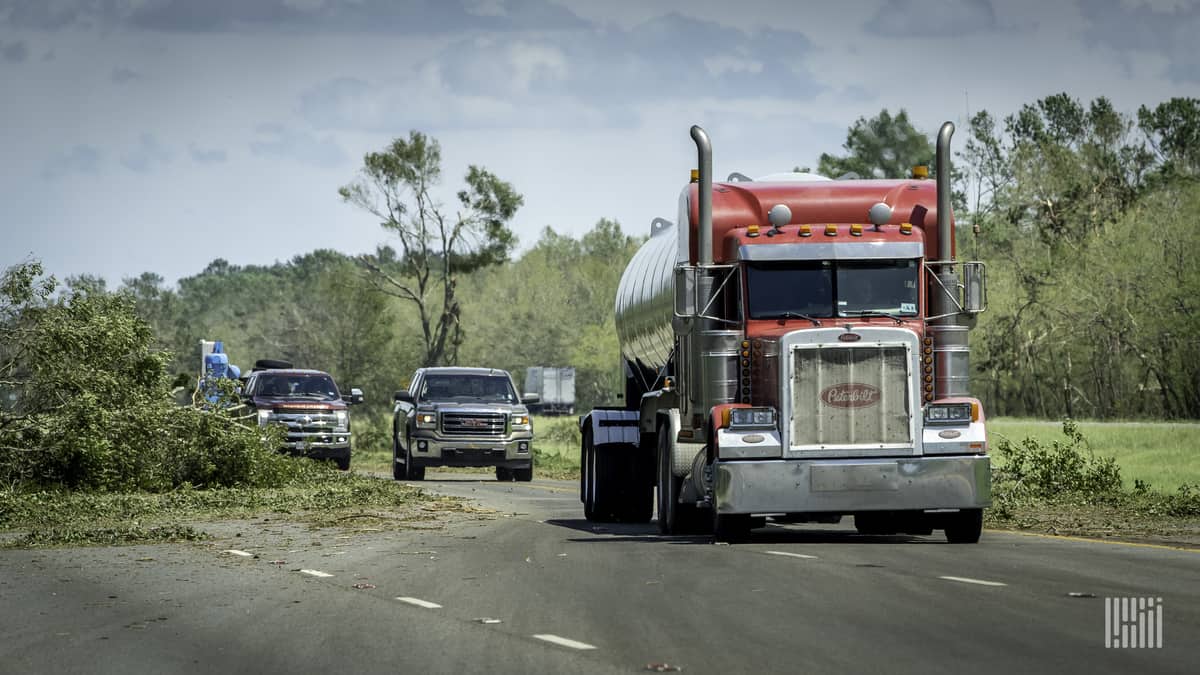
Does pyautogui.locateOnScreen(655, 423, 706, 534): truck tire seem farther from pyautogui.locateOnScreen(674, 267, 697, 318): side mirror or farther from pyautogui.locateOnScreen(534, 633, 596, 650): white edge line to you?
pyautogui.locateOnScreen(534, 633, 596, 650): white edge line

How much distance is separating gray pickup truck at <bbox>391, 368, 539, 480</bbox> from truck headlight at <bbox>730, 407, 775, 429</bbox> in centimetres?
1724

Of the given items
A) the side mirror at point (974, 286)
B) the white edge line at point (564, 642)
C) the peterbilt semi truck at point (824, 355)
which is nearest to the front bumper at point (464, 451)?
the peterbilt semi truck at point (824, 355)

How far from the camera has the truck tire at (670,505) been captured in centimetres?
1873

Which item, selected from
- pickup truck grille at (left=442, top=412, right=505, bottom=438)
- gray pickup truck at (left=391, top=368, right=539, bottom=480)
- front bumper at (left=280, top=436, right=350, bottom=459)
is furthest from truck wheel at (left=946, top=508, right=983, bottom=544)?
front bumper at (left=280, top=436, right=350, bottom=459)

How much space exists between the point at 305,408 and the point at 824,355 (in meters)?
20.8

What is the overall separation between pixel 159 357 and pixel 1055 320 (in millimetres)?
49987

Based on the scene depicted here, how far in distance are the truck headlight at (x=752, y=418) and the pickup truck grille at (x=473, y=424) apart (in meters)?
17.4

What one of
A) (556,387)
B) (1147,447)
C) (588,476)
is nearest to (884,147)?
(556,387)

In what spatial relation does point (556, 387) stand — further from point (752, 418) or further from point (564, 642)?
point (564, 642)

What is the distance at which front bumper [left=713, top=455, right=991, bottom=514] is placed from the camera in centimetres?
1662

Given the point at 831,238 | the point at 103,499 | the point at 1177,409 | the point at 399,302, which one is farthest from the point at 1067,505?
the point at 399,302

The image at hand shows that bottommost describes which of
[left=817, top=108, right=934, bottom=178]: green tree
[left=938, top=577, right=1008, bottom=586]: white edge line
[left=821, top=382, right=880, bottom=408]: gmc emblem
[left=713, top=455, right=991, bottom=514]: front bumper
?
[left=938, top=577, right=1008, bottom=586]: white edge line

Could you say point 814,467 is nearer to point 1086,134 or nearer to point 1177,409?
point 1177,409

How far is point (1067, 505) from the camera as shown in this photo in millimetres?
23453
